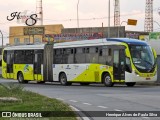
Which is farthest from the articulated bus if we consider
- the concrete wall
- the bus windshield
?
the concrete wall

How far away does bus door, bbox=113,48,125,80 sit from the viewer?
32250 millimetres

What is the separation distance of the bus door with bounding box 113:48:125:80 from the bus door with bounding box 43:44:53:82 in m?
7.17

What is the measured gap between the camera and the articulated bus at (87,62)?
106 ft

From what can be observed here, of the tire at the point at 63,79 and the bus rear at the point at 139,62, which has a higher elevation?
the bus rear at the point at 139,62

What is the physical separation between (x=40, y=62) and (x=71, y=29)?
207 ft

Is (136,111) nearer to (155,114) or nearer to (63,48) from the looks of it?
(155,114)

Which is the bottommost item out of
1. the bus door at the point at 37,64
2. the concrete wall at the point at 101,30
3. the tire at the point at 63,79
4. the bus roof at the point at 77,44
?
the tire at the point at 63,79

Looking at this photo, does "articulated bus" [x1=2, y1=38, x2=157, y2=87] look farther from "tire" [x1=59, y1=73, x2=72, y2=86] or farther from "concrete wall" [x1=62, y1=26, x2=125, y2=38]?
"concrete wall" [x1=62, y1=26, x2=125, y2=38]

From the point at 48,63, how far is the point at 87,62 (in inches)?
186

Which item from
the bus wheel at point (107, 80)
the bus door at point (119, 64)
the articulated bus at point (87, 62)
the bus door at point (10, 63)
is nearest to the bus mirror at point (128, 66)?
the articulated bus at point (87, 62)

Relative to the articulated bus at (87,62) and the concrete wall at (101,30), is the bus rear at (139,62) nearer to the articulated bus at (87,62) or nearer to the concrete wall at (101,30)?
the articulated bus at (87,62)

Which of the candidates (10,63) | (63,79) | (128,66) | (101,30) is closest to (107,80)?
(128,66)

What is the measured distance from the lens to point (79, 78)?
3559 centimetres

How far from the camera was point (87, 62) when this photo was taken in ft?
114
